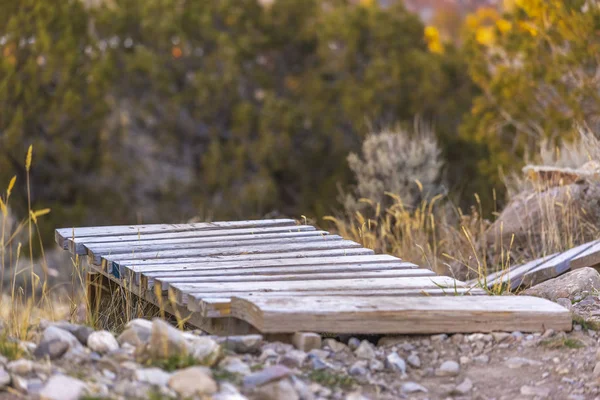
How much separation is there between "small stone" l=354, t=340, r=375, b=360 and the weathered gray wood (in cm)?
85

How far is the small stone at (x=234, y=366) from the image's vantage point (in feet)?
10.4

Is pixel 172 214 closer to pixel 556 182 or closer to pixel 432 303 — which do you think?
pixel 556 182

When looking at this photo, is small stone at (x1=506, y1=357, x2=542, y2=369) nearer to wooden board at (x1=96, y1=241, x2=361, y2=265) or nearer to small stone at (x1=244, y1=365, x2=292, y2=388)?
small stone at (x1=244, y1=365, x2=292, y2=388)

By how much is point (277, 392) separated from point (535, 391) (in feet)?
3.23

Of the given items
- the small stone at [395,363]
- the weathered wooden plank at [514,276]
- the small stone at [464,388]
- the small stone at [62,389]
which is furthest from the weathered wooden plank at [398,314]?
the weathered wooden plank at [514,276]

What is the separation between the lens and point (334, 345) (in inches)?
143

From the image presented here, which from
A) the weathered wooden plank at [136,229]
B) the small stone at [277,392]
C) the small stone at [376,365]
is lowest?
the small stone at [376,365]

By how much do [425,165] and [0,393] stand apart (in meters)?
6.76

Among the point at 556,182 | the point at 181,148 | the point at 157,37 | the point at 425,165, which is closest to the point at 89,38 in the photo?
the point at 157,37

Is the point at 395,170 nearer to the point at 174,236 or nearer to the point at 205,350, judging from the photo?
the point at 174,236

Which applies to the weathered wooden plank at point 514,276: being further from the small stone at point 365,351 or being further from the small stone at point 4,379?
the small stone at point 4,379

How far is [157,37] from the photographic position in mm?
17109

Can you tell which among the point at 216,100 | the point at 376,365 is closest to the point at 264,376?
the point at 376,365

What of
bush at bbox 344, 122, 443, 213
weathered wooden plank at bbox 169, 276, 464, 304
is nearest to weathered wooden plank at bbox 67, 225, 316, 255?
weathered wooden plank at bbox 169, 276, 464, 304
